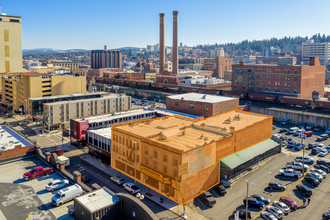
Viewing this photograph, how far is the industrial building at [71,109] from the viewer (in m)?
65.6

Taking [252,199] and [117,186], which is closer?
[252,199]

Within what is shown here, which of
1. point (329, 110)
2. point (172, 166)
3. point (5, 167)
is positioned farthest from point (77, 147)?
point (329, 110)

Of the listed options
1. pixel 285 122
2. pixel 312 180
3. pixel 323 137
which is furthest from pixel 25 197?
pixel 285 122

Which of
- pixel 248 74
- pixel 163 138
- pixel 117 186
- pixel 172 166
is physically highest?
pixel 248 74

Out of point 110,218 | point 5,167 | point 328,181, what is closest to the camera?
point 110,218

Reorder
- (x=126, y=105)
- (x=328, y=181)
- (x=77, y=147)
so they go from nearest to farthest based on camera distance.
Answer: (x=328, y=181), (x=77, y=147), (x=126, y=105)

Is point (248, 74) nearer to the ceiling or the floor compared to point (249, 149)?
nearer to the ceiling

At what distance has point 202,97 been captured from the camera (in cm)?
7000

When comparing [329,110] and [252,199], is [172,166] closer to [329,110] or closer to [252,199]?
[252,199]

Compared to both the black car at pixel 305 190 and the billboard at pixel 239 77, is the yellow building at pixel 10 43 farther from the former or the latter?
the black car at pixel 305 190

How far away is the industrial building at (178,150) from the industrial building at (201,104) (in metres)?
20.1

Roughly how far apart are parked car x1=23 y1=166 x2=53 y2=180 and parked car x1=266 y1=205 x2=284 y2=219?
1050 inches

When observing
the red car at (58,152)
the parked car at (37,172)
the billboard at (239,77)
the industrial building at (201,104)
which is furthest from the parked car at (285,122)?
the parked car at (37,172)

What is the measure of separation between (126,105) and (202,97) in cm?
2392
